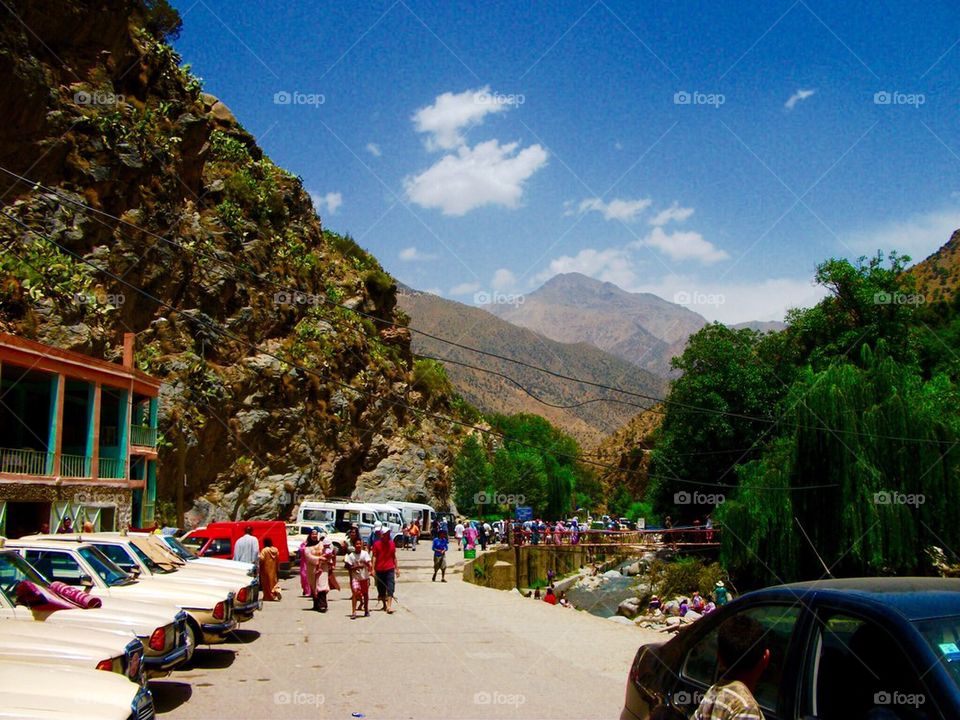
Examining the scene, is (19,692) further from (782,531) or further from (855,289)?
(855,289)

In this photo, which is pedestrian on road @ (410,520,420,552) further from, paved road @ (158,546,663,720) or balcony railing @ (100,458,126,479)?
paved road @ (158,546,663,720)

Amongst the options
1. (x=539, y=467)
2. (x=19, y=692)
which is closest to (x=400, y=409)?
(x=539, y=467)

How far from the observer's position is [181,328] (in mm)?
42594

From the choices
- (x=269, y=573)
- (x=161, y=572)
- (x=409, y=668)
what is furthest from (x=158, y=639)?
(x=269, y=573)

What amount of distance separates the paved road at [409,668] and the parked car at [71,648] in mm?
1639

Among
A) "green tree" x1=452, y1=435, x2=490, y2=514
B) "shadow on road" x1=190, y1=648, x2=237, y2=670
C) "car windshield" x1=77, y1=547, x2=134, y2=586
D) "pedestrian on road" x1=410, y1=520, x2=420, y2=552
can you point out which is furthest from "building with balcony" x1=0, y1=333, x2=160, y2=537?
"green tree" x1=452, y1=435, x2=490, y2=514

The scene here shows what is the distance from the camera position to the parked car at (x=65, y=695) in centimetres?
490

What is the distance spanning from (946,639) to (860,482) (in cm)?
2200

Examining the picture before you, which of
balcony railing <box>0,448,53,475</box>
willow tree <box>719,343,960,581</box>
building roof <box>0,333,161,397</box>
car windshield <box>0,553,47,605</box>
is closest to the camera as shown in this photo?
car windshield <box>0,553,47,605</box>

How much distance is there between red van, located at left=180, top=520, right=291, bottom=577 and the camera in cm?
2238

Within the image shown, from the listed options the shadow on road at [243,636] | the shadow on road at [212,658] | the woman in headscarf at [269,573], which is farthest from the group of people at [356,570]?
the shadow on road at [212,658]

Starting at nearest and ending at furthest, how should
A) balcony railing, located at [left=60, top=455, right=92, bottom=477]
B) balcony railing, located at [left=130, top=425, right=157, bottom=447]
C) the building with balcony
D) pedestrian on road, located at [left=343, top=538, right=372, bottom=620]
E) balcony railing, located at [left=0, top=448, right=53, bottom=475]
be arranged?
1. pedestrian on road, located at [left=343, top=538, right=372, bottom=620]
2. balcony railing, located at [left=0, top=448, right=53, bottom=475]
3. the building with balcony
4. balcony railing, located at [left=60, top=455, right=92, bottom=477]
5. balcony railing, located at [left=130, top=425, right=157, bottom=447]

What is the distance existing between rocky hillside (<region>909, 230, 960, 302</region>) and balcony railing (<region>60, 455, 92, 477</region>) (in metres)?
77.9

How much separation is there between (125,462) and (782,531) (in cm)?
2119
